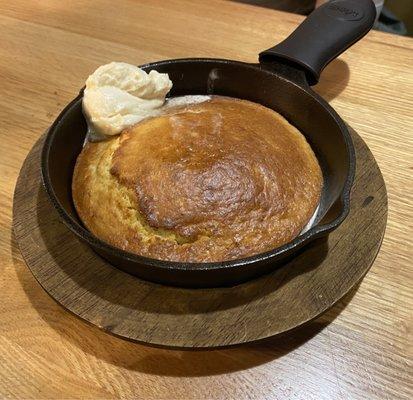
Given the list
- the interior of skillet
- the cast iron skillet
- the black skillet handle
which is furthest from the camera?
the black skillet handle

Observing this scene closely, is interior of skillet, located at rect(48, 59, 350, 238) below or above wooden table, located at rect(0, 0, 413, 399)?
above

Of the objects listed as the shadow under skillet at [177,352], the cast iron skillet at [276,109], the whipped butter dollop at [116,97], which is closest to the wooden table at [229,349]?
the shadow under skillet at [177,352]

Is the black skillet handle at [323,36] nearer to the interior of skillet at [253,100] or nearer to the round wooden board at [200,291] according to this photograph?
the interior of skillet at [253,100]

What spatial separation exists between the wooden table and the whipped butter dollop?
34 cm

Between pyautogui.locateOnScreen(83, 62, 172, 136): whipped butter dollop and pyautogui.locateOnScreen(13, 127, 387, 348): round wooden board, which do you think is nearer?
pyautogui.locateOnScreen(13, 127, 387, 348): round wooden board

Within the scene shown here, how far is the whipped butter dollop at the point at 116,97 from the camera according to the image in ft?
3.31

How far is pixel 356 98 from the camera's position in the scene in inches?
56.0

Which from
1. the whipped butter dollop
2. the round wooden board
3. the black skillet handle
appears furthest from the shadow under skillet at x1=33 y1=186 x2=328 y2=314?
the black skillet handle

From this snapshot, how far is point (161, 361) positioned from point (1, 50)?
1.35m

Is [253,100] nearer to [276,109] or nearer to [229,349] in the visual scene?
[276,109]

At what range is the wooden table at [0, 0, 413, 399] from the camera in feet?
2.59

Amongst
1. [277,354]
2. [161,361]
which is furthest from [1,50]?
[277,354]

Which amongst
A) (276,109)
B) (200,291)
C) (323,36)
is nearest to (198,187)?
(200,291)

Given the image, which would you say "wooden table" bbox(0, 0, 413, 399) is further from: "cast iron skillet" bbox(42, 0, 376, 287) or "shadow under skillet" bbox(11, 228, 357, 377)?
"cast iron skillet" bbox(42, 0, 376, 287)
